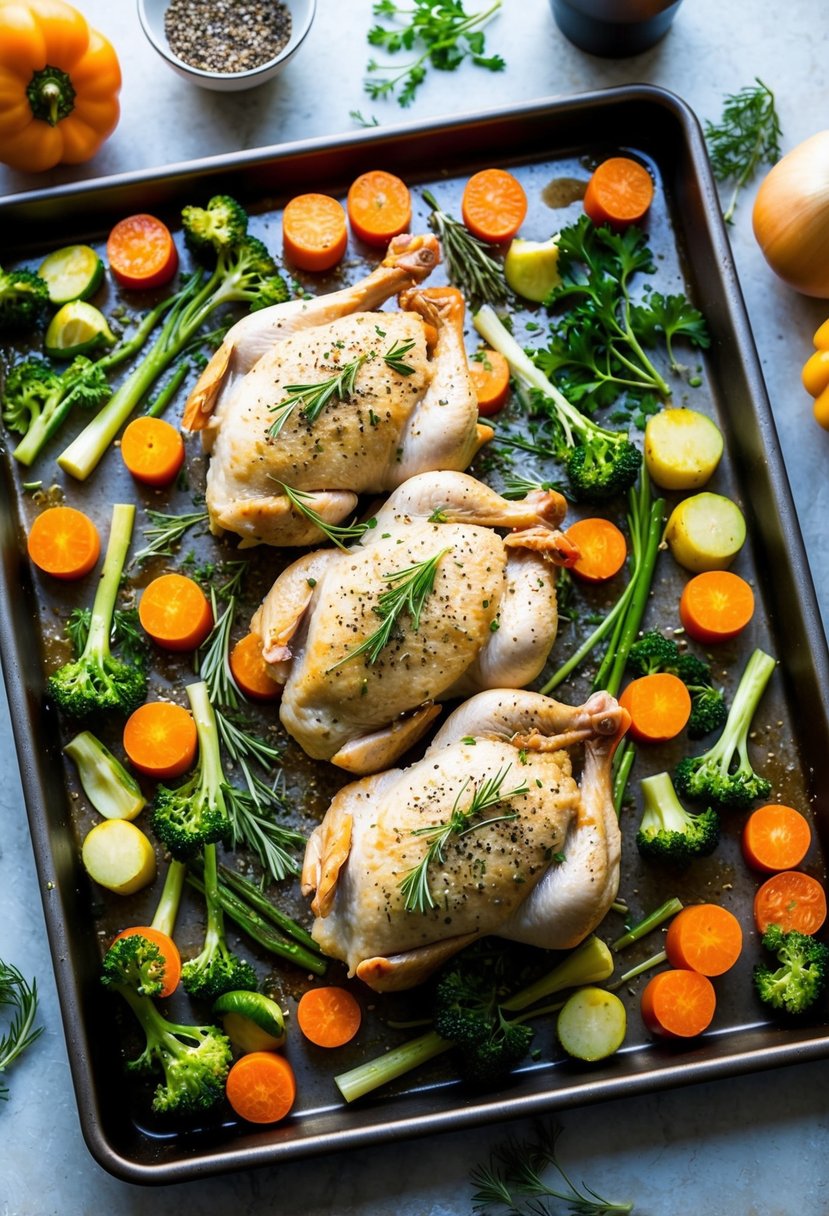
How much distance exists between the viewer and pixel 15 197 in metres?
4.34

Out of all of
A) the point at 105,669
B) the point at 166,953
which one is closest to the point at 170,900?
the point at 166,953

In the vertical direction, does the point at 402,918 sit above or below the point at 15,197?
below

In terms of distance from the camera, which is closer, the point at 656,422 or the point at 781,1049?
the point at 781,1049

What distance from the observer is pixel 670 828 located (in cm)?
407

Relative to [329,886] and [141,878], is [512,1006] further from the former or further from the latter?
[141,878]

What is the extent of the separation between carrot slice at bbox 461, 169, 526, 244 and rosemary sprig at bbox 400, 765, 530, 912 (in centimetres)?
202

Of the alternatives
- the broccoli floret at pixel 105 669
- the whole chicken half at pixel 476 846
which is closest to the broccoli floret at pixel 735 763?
the whole chicken half at pixel 476 846

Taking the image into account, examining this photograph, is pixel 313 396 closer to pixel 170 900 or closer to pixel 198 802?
pixel 198 802

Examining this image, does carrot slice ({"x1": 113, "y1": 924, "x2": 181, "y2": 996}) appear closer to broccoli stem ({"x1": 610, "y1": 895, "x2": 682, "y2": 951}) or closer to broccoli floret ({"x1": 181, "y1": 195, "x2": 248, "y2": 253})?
broccoli stem ({"x1": 610, "y1": 895, "x2": 682, "y2": 951})

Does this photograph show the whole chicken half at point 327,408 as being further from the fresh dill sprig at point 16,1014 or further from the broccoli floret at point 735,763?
the fresh dill sprig at point 16,1014

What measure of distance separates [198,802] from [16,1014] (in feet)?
3.22

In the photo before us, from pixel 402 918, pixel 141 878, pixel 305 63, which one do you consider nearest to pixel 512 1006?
pixel 402 918

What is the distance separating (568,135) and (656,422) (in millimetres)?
1178

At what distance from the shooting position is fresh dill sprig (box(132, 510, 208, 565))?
4.29 meters
